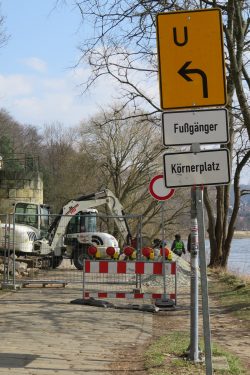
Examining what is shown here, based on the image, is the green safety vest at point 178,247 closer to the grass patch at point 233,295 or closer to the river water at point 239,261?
the river water at point 239,261

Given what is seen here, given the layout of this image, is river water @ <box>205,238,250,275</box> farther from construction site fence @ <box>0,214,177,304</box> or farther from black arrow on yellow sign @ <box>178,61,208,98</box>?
black arrow on yellow sign @ <box>178,61,208,98</box>

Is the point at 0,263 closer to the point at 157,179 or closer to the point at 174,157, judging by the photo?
the point at 157,179

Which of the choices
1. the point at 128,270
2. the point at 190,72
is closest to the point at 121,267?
the point at 128,270

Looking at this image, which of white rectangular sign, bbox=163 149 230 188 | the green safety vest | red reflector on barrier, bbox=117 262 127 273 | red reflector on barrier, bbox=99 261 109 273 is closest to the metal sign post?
white rectangular sign, bbox=163 149 230 188

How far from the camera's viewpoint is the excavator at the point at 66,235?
22.0 metres

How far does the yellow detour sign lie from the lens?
5504mm

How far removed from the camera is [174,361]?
22.7 ft

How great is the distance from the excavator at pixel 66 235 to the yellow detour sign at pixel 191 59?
15.3 metres

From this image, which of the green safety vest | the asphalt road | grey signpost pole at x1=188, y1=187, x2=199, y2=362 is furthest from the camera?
the green safety vest

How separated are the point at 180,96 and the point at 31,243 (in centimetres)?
1771

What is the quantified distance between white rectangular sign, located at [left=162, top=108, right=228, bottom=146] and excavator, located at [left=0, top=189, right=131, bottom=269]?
15.3 metres

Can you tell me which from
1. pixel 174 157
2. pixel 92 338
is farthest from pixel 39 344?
pixel 174 157

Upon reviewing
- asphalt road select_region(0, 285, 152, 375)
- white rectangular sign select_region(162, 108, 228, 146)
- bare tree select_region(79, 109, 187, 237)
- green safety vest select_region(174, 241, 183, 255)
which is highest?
bare tree select_region(79, 109, 187, 237)

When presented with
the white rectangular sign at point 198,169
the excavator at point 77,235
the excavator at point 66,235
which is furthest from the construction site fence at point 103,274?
the white rectangular sign at point 198,169
